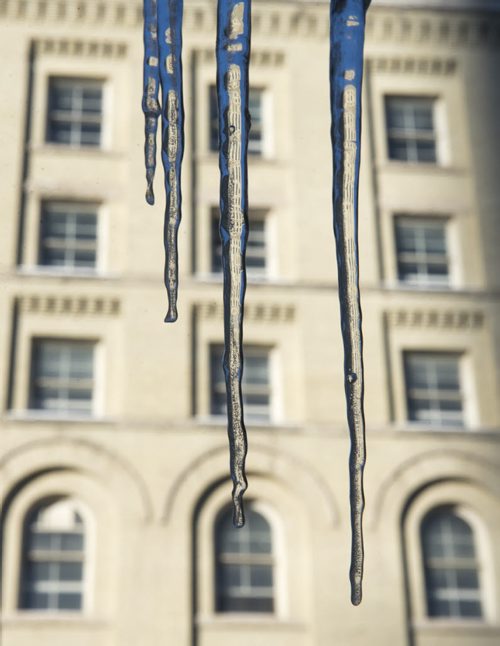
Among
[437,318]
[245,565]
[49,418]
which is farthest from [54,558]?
[437,318]

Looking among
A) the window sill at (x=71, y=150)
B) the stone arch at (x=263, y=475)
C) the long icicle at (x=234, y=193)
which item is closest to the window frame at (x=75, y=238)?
the window sill at (x=71, y=150)

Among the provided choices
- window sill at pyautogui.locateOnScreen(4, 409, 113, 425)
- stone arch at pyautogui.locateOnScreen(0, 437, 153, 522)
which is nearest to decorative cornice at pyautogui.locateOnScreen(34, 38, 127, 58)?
window sill at pyautogui.locateOnScreen(4, 409, 113, 425)

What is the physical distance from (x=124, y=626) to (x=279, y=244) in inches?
297

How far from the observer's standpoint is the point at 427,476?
22531 mm

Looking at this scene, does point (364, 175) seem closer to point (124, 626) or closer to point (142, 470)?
point (142, 470)

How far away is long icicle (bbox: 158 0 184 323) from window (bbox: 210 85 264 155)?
11.8 m

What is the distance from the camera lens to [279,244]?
24.5m

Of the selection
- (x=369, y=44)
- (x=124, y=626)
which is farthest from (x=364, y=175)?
(x=124, y=626)

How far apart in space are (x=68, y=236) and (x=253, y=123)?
428cm

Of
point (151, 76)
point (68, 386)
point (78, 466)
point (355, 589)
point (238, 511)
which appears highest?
point (151, 76)

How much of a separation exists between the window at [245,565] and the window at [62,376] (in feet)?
10.3

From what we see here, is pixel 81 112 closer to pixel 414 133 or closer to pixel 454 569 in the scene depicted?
pixel 414 133

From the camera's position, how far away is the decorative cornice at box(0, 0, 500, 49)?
2589 cm

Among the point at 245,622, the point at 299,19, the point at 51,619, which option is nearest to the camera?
the point at 51,619
